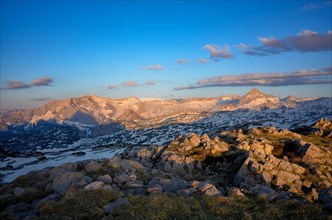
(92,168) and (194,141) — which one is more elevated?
(92,168)

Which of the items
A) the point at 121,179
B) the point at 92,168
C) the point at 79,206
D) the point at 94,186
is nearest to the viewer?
the point at 79,206

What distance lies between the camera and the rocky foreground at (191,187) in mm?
21969

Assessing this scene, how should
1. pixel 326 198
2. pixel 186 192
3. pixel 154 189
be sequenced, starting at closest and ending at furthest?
1. pixel 326 198
2. pixel 186 192
3. pixel 154 189

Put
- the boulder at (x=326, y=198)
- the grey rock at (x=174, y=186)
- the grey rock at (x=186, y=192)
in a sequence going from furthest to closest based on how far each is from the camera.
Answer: the grey rock at (x=174, y=186)
the grey rock at (x=186, y=192)
the boulder at (x=326, y=198)

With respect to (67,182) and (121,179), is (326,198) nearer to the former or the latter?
(121,179)

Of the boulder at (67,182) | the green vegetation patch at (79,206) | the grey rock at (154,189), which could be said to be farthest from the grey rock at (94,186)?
the grey rock at (154,189)

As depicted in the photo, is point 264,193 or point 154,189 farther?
point 154,189

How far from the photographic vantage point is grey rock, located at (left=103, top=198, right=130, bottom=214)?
73.9ft

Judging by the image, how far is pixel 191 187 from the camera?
28.3 meters

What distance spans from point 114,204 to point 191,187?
8600 mm

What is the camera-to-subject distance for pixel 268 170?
4094cm

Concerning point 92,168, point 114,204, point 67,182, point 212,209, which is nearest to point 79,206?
point 114,204

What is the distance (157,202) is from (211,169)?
27.8 meters

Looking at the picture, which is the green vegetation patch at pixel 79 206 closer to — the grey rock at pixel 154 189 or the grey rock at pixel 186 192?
the grey rock at pixel 154 189
